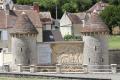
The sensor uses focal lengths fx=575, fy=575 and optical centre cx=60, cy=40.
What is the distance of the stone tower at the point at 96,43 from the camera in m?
55.7

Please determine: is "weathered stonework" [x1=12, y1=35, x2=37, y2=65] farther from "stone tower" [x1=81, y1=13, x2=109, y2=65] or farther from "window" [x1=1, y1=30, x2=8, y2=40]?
"window" [x1=1, y1=30, x2=8, y2=40]

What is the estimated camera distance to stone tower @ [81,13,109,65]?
55656 millimetres

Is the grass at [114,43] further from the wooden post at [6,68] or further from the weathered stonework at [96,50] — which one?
the wooden post at [6,68]

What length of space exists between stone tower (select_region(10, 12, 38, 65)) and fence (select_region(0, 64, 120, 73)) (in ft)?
5.19

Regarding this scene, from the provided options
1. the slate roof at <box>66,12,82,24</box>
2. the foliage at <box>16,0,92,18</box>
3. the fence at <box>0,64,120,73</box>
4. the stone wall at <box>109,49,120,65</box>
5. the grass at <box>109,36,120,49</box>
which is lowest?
the fence at <box>0,64,120,73</box>

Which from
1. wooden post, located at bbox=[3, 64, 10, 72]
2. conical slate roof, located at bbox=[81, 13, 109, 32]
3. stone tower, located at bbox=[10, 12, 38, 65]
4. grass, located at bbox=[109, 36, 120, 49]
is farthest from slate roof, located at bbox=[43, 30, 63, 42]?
wooden post, located at bbox=[3, 64, 10, 72]

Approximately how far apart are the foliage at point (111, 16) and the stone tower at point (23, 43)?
54.0m

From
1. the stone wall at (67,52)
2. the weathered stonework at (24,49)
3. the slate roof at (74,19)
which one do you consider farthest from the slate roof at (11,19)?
the slate roof at (74,19)

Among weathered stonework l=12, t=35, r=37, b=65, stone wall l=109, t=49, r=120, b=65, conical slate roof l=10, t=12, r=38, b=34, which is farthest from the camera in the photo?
stone wall l=109, t=49, r=120, b=65

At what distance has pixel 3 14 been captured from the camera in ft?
259

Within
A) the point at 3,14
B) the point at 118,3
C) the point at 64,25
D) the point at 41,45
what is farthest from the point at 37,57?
the point at 118,3

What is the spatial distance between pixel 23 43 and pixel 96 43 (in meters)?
7.11

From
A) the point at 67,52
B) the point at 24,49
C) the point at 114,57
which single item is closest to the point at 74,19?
the point at 114,57

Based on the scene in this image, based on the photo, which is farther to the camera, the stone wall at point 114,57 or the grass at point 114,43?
the grass at point 114,43
